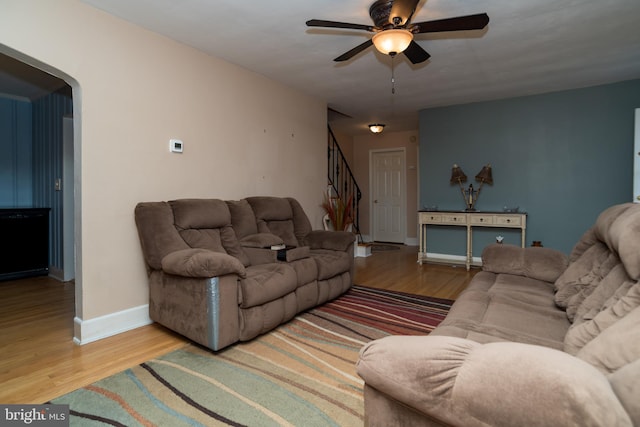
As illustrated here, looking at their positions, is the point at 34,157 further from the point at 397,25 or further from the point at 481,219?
the point at 481,219

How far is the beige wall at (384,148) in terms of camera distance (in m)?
7.47

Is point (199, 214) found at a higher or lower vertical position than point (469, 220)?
higher

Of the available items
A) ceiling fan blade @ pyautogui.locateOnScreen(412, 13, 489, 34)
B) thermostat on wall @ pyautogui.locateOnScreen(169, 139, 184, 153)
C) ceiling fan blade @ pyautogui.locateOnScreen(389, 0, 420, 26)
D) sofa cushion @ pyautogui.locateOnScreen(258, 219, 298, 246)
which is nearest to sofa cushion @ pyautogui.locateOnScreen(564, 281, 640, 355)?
ceiling fan blade @ pyautogui.locateOnScreen(412, 13, 489, 34)

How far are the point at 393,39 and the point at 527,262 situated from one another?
6.03ft

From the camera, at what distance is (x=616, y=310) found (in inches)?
46.5

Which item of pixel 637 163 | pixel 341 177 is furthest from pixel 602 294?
pixel 341 177

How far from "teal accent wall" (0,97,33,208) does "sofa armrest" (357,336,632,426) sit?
5.55 m

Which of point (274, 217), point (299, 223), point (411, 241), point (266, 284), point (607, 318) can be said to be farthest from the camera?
point (411, 241)

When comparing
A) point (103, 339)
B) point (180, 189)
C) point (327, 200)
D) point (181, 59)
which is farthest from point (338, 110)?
point (103, 339)

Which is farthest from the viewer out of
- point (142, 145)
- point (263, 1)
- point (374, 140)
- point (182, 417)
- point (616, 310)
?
point (374, 140)

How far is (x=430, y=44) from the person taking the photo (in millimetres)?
3209

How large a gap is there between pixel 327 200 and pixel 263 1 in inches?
121

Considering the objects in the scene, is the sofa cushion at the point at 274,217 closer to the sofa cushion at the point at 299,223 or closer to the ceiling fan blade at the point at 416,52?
the sofa cushion at the point at 299,223

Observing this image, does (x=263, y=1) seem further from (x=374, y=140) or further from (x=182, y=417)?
(x=374, y=140)
